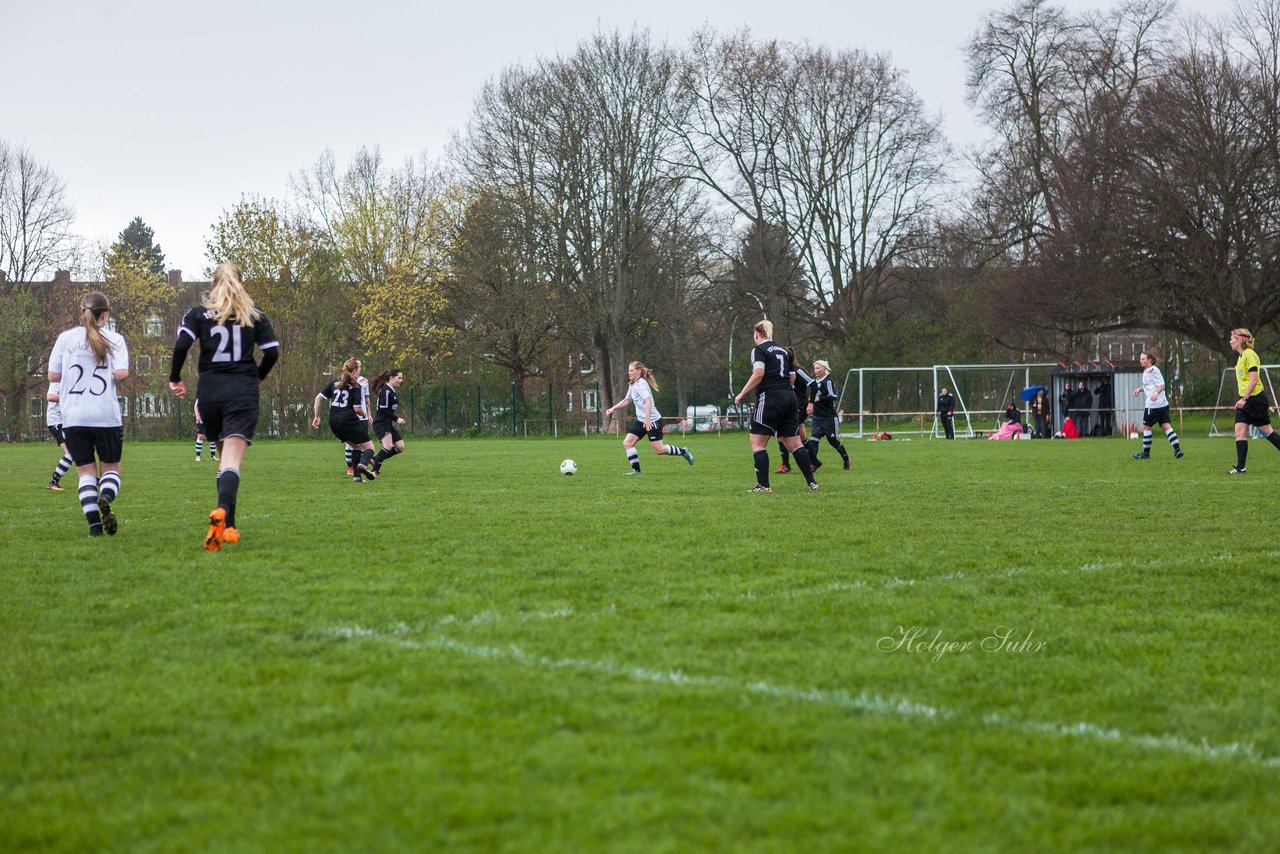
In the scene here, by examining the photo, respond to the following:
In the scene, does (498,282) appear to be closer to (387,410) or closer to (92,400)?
(387,410)

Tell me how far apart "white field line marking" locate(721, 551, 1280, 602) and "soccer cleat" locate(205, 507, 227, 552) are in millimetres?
3983

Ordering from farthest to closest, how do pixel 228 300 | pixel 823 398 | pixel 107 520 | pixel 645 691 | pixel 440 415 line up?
pixel 440 415
pixel 823 398
pixel 107 520
pixel 228 300
pixel 645 691

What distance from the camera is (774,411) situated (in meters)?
13.2

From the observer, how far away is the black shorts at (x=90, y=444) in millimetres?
9495

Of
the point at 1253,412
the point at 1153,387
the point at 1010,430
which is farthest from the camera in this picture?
the point at 1010,430

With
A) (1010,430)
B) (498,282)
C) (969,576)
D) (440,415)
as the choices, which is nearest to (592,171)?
(498,282)

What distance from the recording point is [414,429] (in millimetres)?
49062

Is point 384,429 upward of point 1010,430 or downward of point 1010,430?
upward

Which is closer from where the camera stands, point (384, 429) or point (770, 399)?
point (770, 399)

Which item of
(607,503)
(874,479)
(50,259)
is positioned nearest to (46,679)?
(607,503)

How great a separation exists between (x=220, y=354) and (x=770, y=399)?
253 inches

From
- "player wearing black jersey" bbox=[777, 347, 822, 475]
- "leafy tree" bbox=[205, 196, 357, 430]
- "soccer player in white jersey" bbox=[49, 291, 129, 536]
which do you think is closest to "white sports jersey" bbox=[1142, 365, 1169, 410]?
"player wearing black jersey" bbox=[777, 347, 822, 475]

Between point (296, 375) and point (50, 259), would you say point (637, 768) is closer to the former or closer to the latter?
point (296, 375)

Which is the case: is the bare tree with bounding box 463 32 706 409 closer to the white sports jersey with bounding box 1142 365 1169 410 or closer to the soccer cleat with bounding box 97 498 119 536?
the white sports jersey with bounding box 1142 365 1169 410
